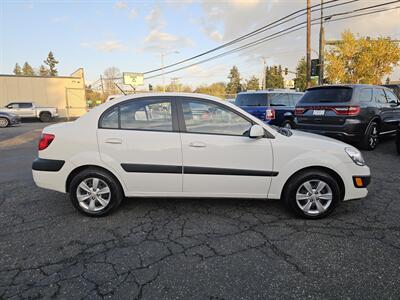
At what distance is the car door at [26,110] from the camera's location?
23281mm

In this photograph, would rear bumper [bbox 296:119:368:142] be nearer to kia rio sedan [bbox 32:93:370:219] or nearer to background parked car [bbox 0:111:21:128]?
kia rio sedan [bbox 32:93:370:219]

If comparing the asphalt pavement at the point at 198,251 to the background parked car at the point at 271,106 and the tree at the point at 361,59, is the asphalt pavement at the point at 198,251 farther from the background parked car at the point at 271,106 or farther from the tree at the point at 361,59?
the tree at the point at 361,59

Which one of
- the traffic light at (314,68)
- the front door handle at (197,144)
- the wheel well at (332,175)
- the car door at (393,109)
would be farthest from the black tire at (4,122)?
the car door at (393,109)

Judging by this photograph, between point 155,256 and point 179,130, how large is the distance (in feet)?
5.03

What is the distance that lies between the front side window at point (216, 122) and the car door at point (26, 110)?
2435cm

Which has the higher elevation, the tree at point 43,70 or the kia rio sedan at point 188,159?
the tree at point 43,70

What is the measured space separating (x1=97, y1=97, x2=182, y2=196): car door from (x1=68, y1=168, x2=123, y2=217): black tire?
14 cm

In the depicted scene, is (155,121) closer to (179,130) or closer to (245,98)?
(179,130)

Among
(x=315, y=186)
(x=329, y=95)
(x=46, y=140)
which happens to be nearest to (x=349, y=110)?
(x=329, y=95)

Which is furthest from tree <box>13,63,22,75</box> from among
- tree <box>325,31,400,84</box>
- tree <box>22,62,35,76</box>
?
tree <box>325,31,400,84</box>

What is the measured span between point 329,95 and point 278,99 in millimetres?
3365

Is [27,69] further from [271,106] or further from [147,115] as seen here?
[147,115]

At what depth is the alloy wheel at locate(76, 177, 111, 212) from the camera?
12.1 feet

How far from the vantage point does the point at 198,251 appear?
9.78 ft
